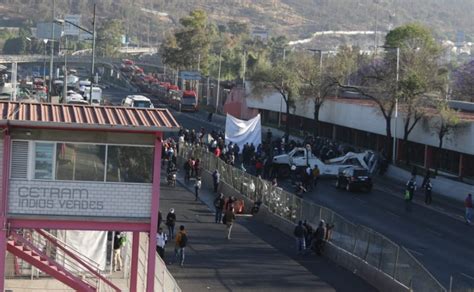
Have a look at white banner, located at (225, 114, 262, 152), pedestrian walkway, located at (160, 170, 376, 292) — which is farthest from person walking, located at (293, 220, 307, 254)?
white banner, located at (225, 114, 262, 152)

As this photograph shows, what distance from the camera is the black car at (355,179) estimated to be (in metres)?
43.6

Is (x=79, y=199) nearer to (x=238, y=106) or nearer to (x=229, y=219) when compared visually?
(x=229, y=219)

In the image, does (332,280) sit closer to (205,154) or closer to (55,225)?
(55,225)

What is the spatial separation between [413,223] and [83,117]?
19.7 m

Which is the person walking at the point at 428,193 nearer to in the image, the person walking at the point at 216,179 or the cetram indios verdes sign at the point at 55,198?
the person walking at the point at 216,179

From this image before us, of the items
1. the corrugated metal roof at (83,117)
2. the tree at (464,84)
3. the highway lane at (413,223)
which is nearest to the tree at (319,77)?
the tree at (464,84)

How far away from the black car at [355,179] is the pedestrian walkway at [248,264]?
10358 millimetres

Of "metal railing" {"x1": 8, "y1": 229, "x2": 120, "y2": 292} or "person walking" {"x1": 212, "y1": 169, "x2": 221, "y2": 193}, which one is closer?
"metal railing" {"x1": 8, "y1": 229, "x2": 120, "y2": 292}

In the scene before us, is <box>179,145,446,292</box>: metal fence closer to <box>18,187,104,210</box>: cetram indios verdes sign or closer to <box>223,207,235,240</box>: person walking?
<box>223,207,235,240</box>: person walking

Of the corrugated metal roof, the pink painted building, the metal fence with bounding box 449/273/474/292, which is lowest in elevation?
the metal fence with bounding box 449/273/474/292

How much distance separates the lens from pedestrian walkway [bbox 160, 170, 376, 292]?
24094 millimetres

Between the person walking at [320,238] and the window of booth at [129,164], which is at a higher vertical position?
the window of booth at [129,164]

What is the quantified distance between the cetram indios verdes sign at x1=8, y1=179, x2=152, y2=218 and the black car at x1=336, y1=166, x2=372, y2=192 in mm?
25972

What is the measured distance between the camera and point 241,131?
52.7 meters
